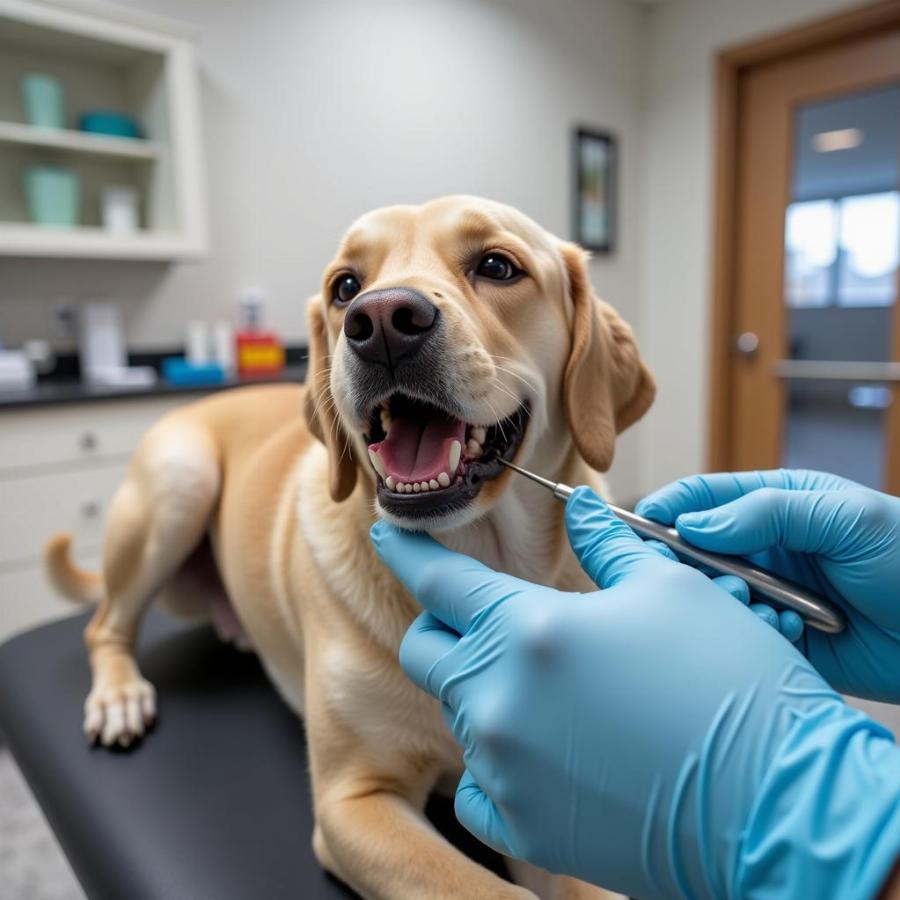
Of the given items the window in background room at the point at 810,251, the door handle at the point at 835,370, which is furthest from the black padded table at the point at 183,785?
the window in background room at the point at 810,251

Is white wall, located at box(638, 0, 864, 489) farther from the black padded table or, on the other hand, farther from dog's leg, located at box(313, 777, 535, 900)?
dog's leg, located at box(313, 777, 535, 900)

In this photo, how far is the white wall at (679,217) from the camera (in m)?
3.63

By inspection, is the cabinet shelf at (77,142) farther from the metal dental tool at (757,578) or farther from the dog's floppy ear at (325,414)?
the metal dental tool at (757,578)

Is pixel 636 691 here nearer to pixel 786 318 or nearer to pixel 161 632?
pixel 161 632

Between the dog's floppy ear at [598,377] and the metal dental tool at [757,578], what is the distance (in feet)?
0.54

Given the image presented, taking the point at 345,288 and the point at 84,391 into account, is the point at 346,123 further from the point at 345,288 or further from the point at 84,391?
the point at 345,288

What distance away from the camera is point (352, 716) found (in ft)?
2.52

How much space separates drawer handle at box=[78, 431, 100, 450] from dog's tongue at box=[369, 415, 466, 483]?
5.36 ft

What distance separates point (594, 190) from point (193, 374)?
8.30ft

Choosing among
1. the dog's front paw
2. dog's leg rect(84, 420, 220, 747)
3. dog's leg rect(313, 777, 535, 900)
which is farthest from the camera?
dog's leg rect(84, 420, 220, 747)


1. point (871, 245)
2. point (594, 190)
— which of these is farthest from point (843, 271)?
point (594, 190)

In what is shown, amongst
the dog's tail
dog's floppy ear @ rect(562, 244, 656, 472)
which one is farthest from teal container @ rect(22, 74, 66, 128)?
dog's floppy ear @ rect(562, 244, 656, 472)

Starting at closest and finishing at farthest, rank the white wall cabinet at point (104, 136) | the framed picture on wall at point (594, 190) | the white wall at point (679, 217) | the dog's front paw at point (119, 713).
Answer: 1. the dog's front paw at point (119, 713)
2. the white wall cabinet at point (104, 136)
3. the white wall at point (679, 217)
4. the framed picture on wall at point (594, 190)

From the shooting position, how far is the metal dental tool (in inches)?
24.5
